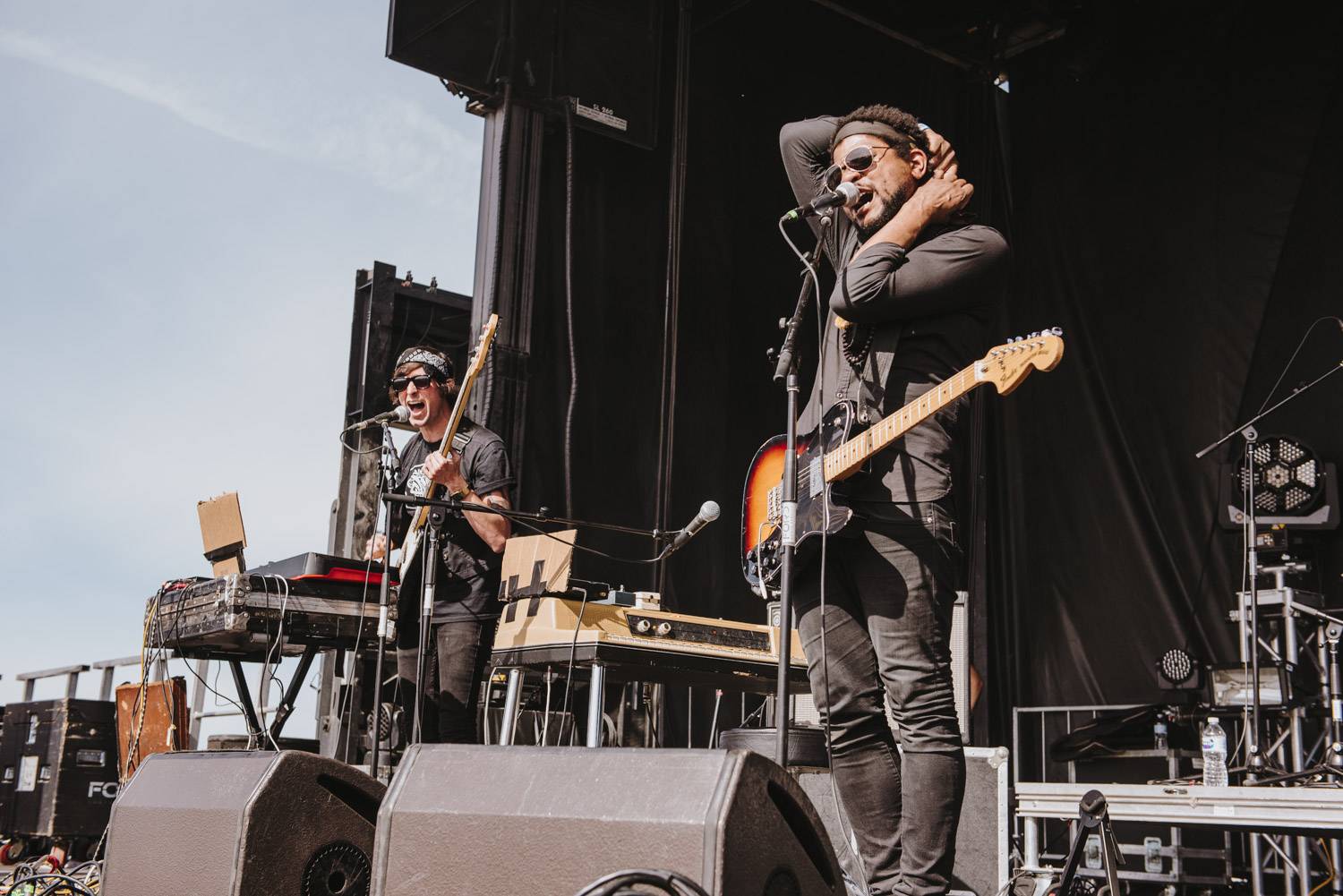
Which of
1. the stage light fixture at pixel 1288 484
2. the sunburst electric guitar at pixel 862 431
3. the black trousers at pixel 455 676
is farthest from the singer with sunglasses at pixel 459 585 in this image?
the stage light fixture at pixel 1288 484

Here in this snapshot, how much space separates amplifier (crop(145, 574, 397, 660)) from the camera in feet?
12.6

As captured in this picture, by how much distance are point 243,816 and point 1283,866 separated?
15.4 ft

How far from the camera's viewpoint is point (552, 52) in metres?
5.43

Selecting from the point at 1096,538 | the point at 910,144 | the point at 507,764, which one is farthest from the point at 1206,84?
the point at 507,764

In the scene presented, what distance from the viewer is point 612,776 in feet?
5.15

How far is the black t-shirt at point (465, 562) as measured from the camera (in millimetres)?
3561

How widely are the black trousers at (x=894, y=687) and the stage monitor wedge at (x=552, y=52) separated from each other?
3.62 m

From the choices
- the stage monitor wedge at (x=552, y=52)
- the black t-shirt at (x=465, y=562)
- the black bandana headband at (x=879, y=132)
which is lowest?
the black t-shirt at (x=465, y=562)

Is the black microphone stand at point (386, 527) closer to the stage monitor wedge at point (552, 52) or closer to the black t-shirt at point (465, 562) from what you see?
the black t-shirt at point (465, 562)

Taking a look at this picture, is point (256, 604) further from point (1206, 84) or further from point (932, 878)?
point (1206, 84)

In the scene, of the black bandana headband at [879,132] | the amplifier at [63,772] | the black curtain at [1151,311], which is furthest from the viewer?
the black curtain at [1151,311]

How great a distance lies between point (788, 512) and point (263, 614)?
2.17m

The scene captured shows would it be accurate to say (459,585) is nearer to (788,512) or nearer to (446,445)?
(446,445)

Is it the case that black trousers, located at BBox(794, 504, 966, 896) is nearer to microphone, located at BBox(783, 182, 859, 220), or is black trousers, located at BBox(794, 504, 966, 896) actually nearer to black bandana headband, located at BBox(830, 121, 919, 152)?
microphone, located at BBox(783, 182, 859, 220)
